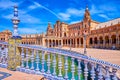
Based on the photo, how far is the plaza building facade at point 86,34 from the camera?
49.0 metres

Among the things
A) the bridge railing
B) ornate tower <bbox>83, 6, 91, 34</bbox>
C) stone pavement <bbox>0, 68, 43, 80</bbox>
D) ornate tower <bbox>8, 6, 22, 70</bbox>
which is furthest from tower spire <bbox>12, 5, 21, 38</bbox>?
ornate tower <bbox>83, 6, 91, 34</bbox>

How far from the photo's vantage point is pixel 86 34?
63.9 metres

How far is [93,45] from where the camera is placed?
60.3m

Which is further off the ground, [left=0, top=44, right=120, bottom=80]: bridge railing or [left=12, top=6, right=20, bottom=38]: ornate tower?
[left=12, top=6, right=20, bottom=38]: ornate tower

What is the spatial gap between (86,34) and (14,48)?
59161 millimetres

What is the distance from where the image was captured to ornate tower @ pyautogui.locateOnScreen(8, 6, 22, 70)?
5863 mm

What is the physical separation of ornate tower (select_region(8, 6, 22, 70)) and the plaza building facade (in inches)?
1489

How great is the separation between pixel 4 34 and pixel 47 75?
79.8 metres

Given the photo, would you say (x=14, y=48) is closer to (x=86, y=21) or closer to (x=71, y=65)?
(x=71, y=65)

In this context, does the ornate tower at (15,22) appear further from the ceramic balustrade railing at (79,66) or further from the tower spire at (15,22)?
the ceramic balustrade railing at (79,66)

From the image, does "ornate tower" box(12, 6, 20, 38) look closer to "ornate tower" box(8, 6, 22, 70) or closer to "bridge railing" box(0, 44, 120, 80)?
"ornate tower" box(8, 6, 22, 70)

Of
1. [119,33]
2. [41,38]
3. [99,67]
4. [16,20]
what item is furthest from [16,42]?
[41,38]

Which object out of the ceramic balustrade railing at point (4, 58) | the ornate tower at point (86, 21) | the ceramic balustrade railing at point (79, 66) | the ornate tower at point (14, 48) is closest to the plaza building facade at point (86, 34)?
the ornate tower at point (86, 21)

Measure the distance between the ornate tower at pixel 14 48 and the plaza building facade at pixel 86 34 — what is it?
37815 millimetres
